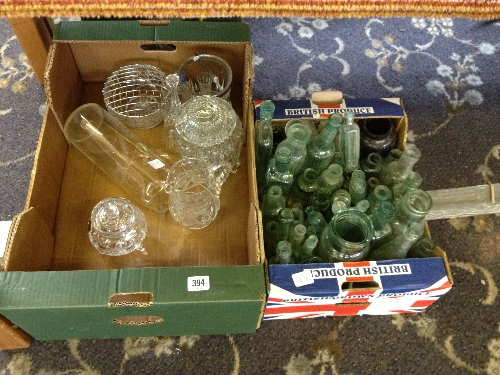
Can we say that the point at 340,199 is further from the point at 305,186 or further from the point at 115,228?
the point at 115,228

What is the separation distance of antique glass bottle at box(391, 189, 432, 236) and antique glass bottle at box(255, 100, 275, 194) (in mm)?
306

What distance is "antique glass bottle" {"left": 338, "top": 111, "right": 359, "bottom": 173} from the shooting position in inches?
37.9

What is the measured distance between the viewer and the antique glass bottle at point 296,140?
897mm

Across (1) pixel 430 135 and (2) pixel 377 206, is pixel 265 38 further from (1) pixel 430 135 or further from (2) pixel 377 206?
(2) pixel 377 206

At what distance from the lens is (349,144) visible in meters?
0.97

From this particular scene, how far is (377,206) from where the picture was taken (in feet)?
2.95

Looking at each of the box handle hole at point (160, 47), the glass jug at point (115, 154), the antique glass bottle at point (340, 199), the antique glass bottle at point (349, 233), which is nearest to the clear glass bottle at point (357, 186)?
the antique glass bottle at point (340, 199)

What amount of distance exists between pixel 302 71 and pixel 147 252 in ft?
2.67

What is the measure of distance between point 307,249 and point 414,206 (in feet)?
0.70

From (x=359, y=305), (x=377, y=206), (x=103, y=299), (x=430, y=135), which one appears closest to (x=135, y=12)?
(x=103, y=299)

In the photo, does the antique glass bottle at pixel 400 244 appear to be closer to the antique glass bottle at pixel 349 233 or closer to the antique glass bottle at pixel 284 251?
the antique glass bottle at pixel 349 233

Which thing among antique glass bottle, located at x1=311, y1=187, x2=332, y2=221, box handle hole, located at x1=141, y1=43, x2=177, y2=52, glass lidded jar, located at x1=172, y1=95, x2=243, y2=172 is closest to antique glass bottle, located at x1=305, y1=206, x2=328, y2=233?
antique glass bottle, located at x1=311, y1=187, x2=332, y2=221

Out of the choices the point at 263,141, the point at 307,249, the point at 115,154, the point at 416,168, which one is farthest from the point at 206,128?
the point at 416,168

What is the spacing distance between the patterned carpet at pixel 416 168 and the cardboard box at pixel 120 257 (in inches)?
2.9
